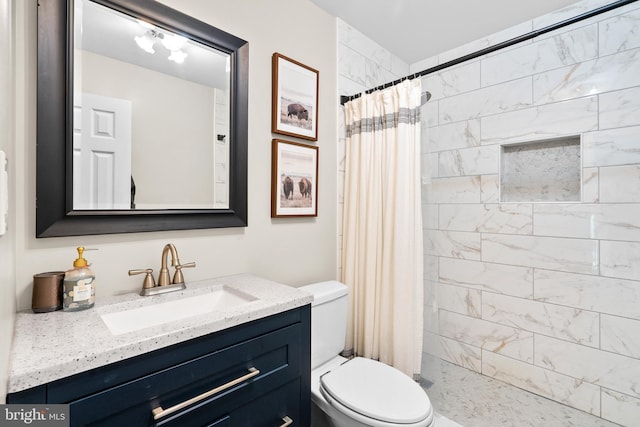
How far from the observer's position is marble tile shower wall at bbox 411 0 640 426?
173 cm

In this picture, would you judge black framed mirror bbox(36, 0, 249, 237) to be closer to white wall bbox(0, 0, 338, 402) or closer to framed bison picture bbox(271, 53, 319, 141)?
white wall bbox(0, 0, 338, 402)

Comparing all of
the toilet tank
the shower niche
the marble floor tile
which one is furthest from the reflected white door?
the shower niche

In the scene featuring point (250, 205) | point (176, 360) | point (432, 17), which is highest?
point (432, 17)

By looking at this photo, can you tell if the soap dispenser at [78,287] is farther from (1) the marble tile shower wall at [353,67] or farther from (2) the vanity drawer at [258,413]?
(1) the marble tile shower wall at [353,67]

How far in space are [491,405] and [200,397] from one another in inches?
74.0

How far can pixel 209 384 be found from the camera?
3.00 feet

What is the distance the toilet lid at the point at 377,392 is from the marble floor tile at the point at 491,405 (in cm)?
71

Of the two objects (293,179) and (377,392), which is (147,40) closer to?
(293,179)

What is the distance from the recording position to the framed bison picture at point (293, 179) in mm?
1713

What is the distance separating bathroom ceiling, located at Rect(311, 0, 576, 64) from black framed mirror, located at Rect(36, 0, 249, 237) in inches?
37.8

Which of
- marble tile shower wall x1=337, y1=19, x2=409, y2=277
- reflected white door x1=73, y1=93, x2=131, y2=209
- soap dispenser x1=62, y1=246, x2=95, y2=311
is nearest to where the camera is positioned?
soap dispenser x1=62, y1=246, x2=95, y2=311

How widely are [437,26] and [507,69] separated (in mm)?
588

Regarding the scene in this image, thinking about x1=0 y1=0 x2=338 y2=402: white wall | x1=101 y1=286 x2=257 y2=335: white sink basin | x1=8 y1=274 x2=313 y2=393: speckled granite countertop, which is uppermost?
x1=0 y1=0 x2=338 y2=402: white wall

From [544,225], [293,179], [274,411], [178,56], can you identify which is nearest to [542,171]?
[544,225]
